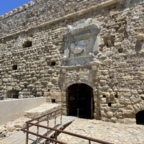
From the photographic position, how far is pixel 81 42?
675cm

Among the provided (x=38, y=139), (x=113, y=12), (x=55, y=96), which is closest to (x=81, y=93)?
(x=55, y=96)

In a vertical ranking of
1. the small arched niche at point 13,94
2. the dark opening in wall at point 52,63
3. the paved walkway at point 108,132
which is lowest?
the paved walkway at point 108,132

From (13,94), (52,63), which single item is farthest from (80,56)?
(13,94)

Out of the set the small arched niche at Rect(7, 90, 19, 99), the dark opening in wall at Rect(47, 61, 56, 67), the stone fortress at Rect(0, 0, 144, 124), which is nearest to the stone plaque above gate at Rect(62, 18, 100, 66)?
the stone fortress at Rect(0, 0, 144, 124)

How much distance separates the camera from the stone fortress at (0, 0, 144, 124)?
5.58m

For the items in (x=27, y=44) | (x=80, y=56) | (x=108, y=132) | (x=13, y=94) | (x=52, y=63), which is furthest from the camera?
(x=27, y=44)

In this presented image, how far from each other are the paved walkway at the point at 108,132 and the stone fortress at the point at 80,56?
46cm

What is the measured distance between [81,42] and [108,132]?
375 centimetres

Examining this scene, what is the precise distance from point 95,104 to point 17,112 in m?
2.84

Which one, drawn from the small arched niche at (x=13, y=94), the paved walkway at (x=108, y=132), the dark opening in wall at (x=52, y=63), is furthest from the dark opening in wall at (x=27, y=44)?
the paved walkway at (x=108, y=132)

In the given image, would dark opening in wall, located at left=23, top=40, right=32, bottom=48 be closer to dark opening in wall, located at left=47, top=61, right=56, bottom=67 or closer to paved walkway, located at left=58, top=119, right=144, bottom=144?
dark opening in wall, located at left=47, top=61, right=56, bottom=67

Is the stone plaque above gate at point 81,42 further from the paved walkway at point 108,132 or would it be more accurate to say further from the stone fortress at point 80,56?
the paved walkway at point 108,132

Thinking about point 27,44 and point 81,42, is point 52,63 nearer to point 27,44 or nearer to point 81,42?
point 81,42

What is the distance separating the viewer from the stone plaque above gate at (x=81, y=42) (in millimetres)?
6426
